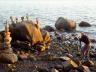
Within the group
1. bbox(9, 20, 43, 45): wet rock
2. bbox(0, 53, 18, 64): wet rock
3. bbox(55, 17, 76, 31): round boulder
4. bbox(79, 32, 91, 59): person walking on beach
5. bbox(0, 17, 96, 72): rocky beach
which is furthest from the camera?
bbox(55, 17, 76, 31): round boulder

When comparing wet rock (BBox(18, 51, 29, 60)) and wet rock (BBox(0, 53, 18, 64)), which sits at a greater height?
wet rock (BBox(0, 53, 18, 64))

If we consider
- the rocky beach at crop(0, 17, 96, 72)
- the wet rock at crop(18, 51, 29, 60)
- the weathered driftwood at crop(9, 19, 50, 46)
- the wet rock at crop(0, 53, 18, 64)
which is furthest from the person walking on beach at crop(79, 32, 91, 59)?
the wet rock at crop(0, 53, 18, 64)

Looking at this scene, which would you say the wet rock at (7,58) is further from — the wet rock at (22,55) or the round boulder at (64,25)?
the round boulder at (64,25)

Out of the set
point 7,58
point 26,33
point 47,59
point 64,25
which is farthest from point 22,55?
point 64,25

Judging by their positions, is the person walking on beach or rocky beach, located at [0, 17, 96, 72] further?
the person walking on beach

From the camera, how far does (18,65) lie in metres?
24.1

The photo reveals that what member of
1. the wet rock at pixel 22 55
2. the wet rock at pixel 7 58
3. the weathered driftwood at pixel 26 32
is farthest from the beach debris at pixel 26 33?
the wet rock at pixel 7 58

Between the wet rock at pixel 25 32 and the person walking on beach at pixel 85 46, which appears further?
the wet rock at pixel 25 32

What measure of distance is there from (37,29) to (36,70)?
24.9 feet

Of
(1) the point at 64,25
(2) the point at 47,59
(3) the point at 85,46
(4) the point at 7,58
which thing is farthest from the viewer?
(1) the point at 64,25

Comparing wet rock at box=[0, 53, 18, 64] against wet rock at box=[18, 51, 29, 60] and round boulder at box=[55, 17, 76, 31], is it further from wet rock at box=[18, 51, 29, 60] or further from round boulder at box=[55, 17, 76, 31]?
round boulder at box=[55, 17, 76, 31]

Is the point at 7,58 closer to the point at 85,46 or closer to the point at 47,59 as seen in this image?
the point at 47,59

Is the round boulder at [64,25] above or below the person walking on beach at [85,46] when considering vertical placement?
below

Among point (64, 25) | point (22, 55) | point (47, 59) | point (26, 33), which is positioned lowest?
point (64, 25)
